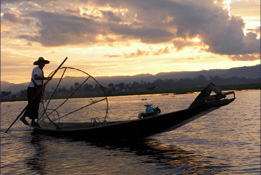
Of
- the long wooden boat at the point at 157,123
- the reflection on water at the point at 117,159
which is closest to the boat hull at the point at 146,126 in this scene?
the long wooden boat at the point at 157,123

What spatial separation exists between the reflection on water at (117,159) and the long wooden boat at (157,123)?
1.42 feet

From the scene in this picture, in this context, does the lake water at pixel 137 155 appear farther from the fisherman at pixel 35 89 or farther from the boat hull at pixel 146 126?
the fisherman at pixel 35 89

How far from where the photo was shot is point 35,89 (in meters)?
14.9

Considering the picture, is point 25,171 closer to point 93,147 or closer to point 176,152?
point 93,147

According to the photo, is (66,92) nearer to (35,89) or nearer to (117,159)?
(35,89)

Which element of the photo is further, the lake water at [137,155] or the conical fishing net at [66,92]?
the conical fishing net at [66,92]

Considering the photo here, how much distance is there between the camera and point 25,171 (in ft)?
30.7

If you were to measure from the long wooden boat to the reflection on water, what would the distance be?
434 millimetres

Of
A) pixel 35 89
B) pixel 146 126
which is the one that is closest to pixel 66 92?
pixel 35 89

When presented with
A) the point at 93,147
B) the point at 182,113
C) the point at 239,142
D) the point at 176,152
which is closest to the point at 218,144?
the point at 239,142

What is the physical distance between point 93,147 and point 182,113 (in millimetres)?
4001

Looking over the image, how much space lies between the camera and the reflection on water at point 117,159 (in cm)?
916

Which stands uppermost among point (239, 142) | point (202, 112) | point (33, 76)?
point (33, 76)

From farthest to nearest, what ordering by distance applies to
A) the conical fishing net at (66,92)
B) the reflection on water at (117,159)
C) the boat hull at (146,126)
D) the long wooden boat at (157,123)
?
the conical fishing net at (66,92), the boat hull at (146,126), the long wooden boat at (157,123), the reflection on water at (117,159)
